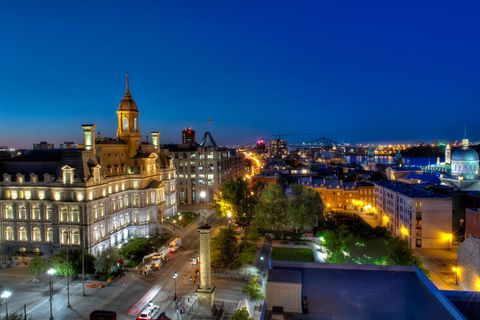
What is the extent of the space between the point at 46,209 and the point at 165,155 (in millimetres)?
31983

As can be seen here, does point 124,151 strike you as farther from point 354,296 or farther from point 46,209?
point 354,296

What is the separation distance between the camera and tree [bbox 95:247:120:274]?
4416cm

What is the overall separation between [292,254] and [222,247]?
13.0 m

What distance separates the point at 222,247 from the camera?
48500 millimetres

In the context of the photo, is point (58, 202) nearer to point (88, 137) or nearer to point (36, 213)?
point (36, 213)

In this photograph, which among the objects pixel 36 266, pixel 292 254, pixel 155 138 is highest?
pixel 155 138

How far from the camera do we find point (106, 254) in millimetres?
45406

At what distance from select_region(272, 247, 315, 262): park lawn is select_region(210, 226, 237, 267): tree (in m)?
8.29

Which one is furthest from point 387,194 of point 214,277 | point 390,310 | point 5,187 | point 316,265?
point 5,187

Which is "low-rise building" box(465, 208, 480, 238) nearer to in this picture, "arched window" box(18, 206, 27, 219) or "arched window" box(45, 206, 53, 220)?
"arched window" box(45, 206, 53, 220)

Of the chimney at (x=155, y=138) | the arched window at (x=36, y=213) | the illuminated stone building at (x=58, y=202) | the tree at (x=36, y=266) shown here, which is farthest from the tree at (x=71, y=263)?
the chimney at (x=155, y=138)

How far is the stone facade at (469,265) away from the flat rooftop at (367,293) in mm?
20014

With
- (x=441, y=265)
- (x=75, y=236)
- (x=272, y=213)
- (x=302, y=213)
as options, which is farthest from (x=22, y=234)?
(x=441, y=265)

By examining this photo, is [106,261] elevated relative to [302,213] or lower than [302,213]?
lower
